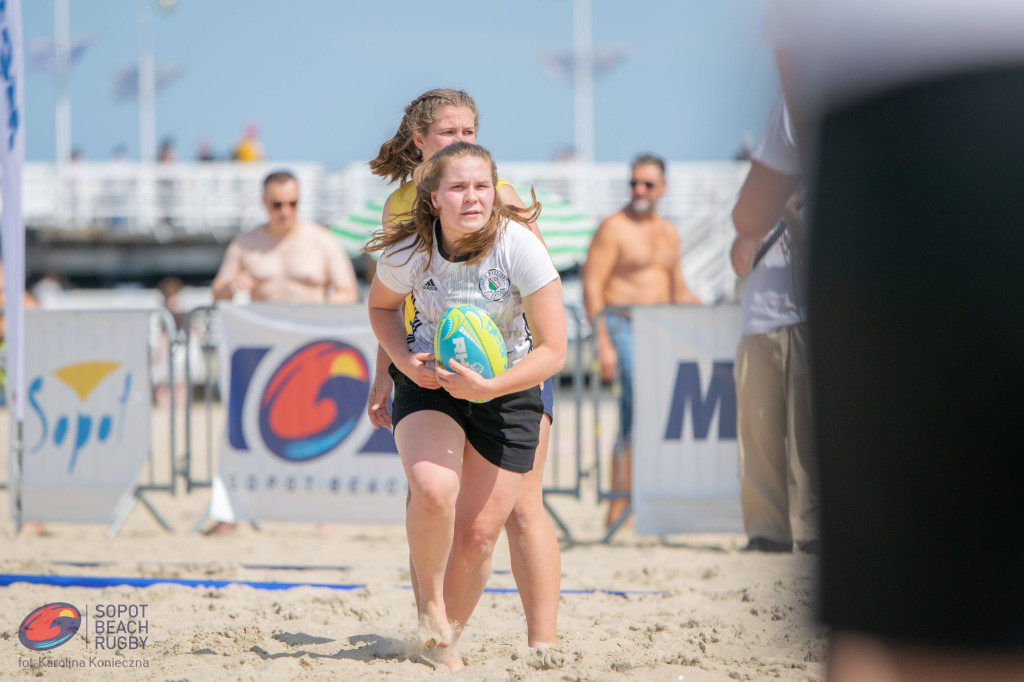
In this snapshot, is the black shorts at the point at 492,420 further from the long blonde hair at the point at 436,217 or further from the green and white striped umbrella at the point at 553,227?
the green and white striped umbrella at the point at 553,227

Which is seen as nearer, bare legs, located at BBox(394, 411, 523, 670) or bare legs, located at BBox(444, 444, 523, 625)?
bare legs, located at BBox(394, 411, 523, 670)

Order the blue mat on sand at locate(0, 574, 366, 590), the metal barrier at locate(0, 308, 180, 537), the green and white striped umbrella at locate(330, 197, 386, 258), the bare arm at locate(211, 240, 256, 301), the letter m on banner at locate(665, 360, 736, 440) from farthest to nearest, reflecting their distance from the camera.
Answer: the green and white striped umbrella at locate(330, 197, 386, 258), the bare arm at locate(211, 240, 256, 301), the metal barrier at locate(0, 308, 180, 537), the letter m on banner at locate(665, 360, 736, 440), the blue mat on sand at locate(0, 574, 366, 590)

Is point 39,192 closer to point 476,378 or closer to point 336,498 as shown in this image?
point 336,498

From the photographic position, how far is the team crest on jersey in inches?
114

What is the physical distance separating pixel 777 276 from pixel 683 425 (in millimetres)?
2413

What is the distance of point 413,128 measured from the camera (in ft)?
10.6

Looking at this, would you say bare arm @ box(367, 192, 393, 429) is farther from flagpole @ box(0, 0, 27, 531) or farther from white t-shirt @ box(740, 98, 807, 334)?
flagpole @ box(0, 0, 27, 531)

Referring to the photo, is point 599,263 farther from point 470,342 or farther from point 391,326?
point 470,342

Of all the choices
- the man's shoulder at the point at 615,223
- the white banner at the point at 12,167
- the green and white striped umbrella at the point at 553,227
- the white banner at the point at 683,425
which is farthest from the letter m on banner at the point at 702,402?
the white banner at the point at 12,167

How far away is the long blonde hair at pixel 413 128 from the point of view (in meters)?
3.20

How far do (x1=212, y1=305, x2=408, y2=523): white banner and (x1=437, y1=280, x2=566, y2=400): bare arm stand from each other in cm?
324

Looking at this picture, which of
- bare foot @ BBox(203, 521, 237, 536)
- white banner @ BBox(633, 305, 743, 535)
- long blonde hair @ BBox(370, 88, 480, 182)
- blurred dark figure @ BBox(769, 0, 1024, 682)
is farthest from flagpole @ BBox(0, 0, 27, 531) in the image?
blurred dark figure @ BBox(769, 0, 1024, 682)

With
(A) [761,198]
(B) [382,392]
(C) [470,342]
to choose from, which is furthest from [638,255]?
(A) [761,198]

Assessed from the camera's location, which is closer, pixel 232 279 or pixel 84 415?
pixel 84 415
